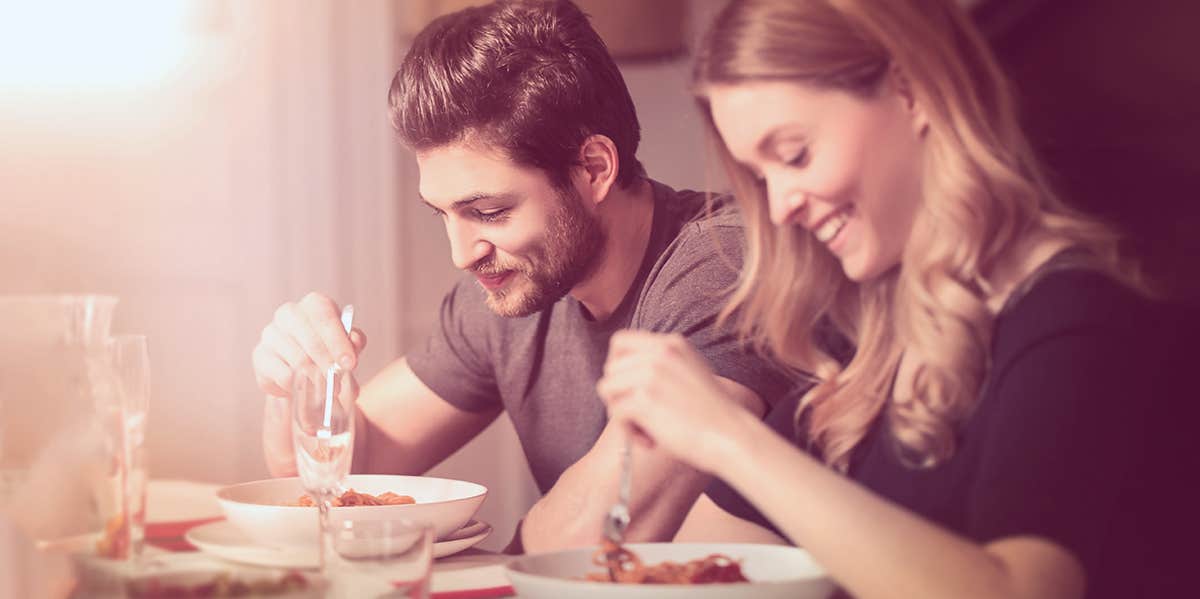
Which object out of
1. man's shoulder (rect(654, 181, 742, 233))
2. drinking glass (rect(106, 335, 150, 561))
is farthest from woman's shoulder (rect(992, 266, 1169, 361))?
drinking glass (rect(106, 335, 150, 561))

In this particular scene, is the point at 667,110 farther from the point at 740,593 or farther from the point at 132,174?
the point at 132,174

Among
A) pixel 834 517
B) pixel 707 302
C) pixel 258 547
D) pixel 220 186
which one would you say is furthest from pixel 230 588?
pixel 220 186

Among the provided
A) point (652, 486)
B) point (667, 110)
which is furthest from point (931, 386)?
point (667, 110)

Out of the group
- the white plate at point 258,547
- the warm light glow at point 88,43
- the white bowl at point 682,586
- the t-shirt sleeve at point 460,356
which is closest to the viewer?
the white bowl at point 682,586

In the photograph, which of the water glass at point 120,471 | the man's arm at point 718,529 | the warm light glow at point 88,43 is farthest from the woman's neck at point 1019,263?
the warm light glow at point 88,43

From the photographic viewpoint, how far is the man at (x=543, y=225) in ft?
A: 4.87

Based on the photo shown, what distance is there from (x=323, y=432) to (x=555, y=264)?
1.59ft

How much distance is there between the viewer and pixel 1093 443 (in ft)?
2.77

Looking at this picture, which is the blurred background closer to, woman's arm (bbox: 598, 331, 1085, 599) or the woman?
the woman

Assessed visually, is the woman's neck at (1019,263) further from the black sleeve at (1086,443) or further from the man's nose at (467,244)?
the man's nose at (467,244)

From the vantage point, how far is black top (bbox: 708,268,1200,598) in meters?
0.84

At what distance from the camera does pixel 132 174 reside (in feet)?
Answer: 8.14

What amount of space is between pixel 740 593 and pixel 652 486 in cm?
57

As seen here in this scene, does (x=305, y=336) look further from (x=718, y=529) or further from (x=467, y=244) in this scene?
(x=718, y=529)
